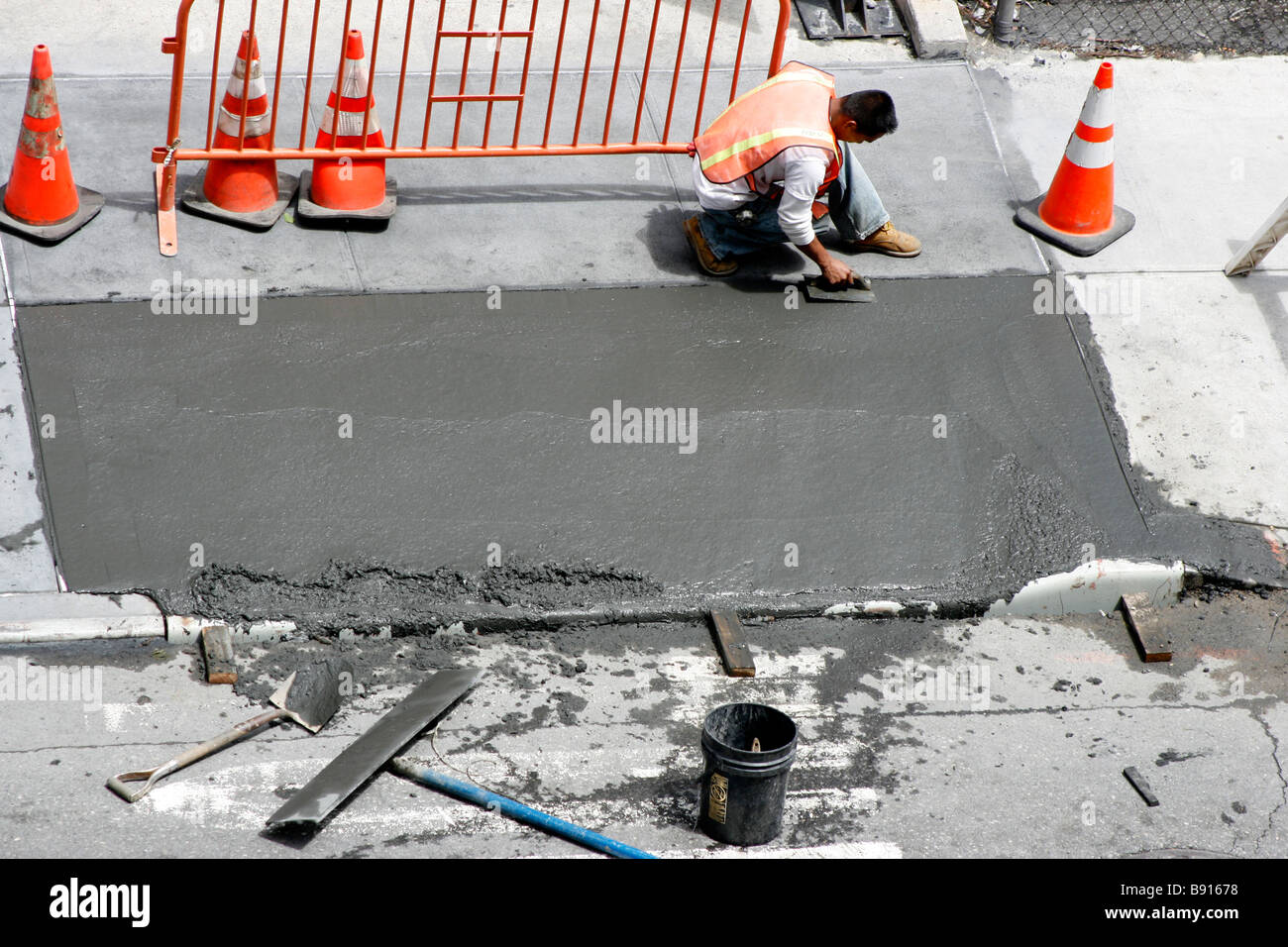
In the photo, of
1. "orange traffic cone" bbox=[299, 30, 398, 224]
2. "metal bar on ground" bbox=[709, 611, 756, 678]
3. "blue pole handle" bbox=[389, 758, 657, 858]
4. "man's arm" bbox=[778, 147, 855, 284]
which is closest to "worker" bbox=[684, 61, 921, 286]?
"man's arm" bbox=[778, 147, 855, 284]

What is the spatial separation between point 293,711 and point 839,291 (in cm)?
332

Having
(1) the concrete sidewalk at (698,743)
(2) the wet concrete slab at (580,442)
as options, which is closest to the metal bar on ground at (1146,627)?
(1) the concrete sidewalk at (698,743)

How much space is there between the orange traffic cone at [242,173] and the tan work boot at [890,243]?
280cm

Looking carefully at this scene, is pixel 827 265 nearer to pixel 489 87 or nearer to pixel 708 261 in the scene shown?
pixel 708 261

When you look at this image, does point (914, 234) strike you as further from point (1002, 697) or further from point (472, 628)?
point (472, 628)

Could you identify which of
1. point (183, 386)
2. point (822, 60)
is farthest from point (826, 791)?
point (822, 60)

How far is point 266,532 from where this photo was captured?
5496 mm

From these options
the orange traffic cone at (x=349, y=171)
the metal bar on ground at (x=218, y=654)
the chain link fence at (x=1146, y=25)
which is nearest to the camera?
the metal bar on ground at (x=218, y=654)

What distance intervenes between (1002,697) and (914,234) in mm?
2752

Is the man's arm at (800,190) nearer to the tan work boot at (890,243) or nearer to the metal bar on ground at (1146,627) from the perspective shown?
the tan work boot at (890,243)

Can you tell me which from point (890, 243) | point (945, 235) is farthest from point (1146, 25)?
point (890, 243)

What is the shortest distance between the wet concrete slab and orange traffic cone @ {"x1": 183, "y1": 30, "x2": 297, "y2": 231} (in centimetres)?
67

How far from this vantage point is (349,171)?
686cm

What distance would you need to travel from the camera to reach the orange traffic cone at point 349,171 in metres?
6.81
